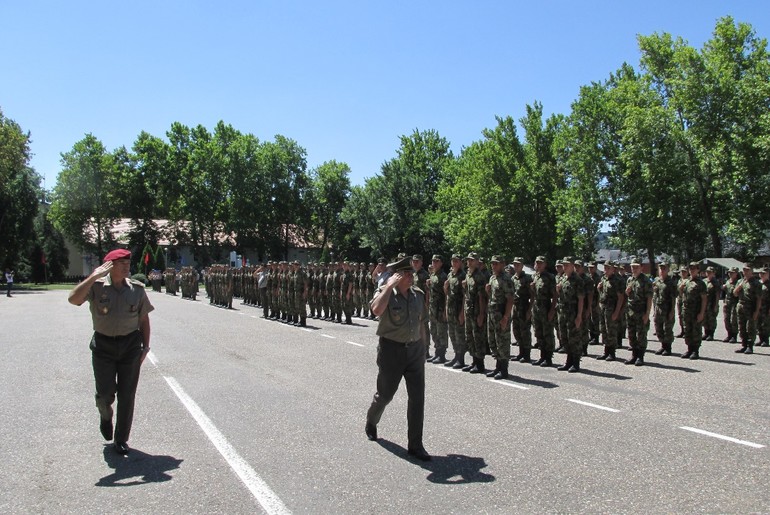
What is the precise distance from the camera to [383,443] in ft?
20.8

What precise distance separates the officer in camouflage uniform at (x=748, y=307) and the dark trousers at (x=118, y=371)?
13.1 m


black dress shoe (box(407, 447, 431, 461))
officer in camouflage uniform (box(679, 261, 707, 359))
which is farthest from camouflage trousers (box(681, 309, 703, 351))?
black dress shoe (box(407, 447, 431, 461))

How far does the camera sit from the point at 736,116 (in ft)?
122

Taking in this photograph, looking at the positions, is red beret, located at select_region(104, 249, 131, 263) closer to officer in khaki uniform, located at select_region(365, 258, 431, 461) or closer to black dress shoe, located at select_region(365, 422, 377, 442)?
officer in khaki uniform, located at select_region(365, 258, 431, 461)

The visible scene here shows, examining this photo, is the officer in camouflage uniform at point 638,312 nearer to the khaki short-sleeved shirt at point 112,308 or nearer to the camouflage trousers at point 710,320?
the camouflage trousers at point 710,320

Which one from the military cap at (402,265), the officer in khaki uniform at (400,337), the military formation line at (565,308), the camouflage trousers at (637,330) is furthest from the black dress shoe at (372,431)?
the camouflage trousers at (637,330)

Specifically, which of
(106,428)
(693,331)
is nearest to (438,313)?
(693,331)

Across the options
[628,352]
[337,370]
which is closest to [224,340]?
[337,370]

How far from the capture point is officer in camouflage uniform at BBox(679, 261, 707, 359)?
43.2 feet

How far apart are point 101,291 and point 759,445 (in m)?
6.30

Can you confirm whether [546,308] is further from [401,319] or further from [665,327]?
[401,319]

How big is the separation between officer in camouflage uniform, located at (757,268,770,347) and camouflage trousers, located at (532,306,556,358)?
646 centimetres

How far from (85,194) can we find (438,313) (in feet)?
254

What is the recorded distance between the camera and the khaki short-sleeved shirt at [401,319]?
617cm
